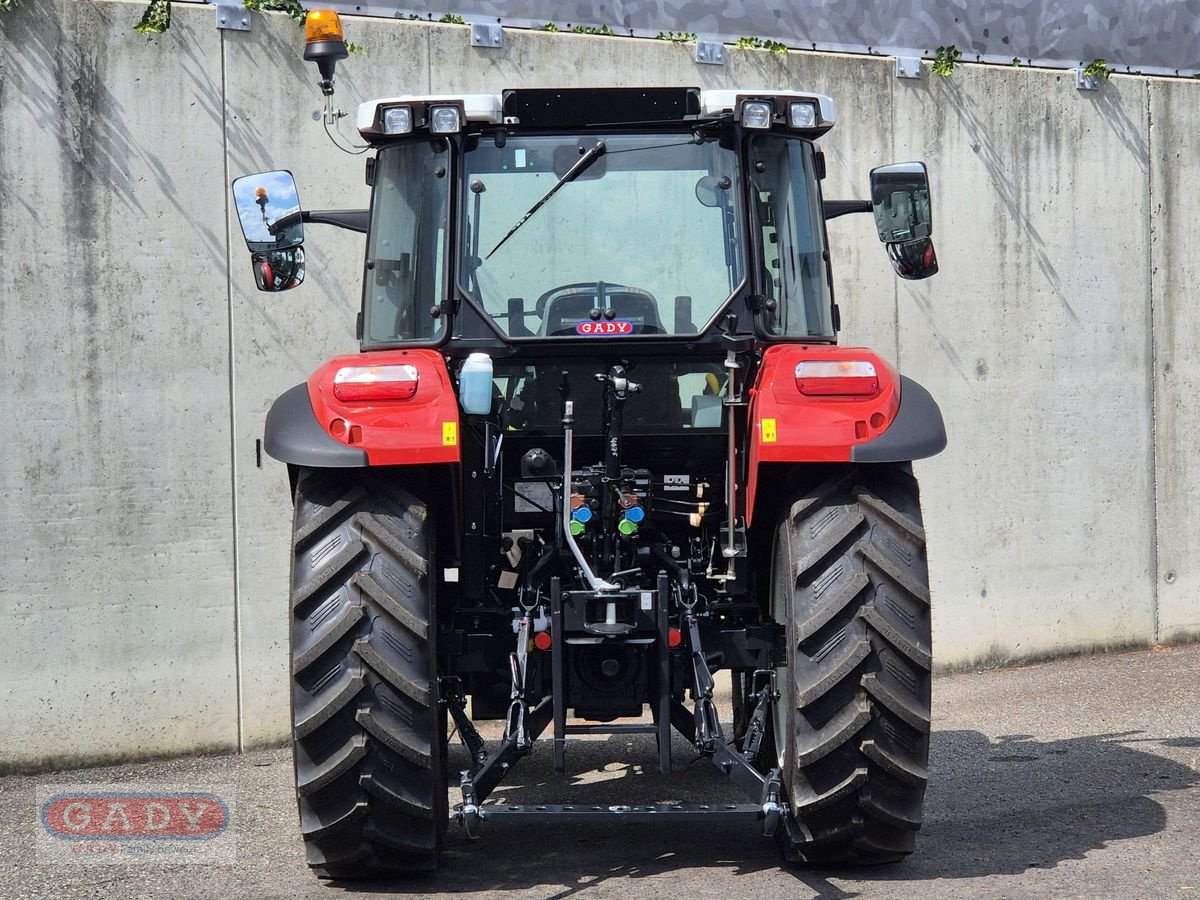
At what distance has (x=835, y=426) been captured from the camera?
4773mm

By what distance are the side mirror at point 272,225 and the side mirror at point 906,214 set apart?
80.6 inches

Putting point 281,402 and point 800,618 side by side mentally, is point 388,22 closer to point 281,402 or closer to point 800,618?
point 281,402

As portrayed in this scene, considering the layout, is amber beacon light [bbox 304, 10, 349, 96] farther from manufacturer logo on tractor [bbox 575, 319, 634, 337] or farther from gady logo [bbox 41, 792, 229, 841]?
Result: gady logo [bbox 41, 792, 229, 841]

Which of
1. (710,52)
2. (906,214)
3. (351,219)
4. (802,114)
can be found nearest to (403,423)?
(351,219)

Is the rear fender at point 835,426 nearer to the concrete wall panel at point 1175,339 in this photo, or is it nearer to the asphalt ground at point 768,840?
the asphalt ground at point 768,840

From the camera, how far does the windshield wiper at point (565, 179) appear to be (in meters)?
5.14

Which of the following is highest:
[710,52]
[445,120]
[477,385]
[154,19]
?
[710,52]

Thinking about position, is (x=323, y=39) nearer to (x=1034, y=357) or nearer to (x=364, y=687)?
(x=364, y=687)

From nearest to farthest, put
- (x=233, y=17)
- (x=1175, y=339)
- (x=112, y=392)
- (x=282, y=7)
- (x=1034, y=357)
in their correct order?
1. (x=112, y=392)
2. (x=233, y=17)
3. (x=282, y=7)
4. (x=1034, y=357)
5. (x=1175, y=339)

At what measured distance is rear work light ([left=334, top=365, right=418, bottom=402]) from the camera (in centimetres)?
478

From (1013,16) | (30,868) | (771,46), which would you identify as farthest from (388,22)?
(30,868)

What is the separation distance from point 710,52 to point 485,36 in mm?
1293

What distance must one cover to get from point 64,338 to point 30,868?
2668 millimetres

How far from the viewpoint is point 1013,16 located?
925 cm
